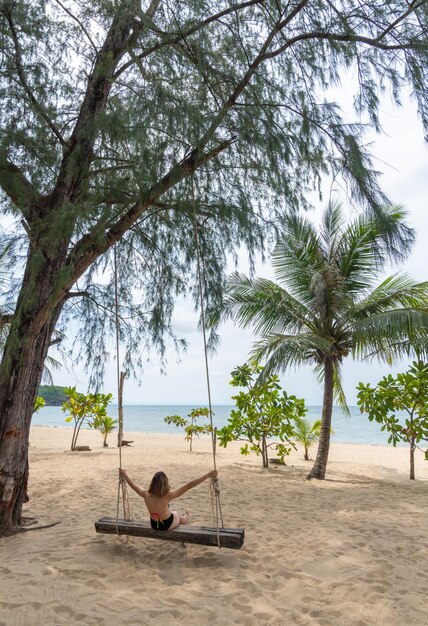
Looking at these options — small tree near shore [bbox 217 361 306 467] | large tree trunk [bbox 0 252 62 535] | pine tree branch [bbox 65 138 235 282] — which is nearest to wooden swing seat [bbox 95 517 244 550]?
large tree trunk [bbox 0 252 62 535]

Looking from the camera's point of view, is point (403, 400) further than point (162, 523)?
Yes

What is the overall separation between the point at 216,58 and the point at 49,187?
212 centimetres

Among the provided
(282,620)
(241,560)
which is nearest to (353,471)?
(241,560)

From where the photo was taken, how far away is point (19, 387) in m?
4.65

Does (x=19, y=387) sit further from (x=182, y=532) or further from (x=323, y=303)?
(x=323, y=303)

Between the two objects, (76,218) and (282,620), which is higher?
(76,218)

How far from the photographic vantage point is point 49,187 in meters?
4.92

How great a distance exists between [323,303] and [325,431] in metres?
2.47

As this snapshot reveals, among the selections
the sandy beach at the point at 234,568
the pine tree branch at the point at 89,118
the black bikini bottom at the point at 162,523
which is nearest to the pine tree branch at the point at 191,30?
the pine tree branch at the point at 89,118

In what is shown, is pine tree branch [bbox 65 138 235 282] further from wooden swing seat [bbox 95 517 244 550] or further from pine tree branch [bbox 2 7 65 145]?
wooden swing seat [bbox 95 517 244 550]

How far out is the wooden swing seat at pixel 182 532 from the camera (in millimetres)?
3628

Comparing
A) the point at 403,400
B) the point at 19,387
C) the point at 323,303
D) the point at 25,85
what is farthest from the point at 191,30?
the point at 403,400

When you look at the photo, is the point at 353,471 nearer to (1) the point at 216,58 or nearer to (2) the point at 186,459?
(2) the point at 186,459

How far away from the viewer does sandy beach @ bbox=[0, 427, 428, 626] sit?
9.82 feet
